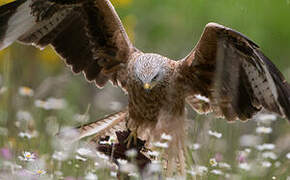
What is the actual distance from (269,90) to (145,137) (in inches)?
53.3

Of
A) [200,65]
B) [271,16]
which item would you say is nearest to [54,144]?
[200,65]

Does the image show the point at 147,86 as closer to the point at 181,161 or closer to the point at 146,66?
the point at 146,66

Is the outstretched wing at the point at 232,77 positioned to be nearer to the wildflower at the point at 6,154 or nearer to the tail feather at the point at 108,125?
the tail feather at the point at 108,125

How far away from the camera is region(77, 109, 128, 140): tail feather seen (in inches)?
230

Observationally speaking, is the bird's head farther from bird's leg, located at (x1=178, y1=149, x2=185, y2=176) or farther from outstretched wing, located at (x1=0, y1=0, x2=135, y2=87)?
bird's leg, located at (x1=178, y1=149, x2=185, y2=176)

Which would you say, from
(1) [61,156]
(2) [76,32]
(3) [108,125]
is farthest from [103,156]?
(2) [76,32]

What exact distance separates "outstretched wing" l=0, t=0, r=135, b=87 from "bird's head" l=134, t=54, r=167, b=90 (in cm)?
51

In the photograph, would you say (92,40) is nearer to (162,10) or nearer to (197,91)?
(197,91)

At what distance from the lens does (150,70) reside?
18.0 feet

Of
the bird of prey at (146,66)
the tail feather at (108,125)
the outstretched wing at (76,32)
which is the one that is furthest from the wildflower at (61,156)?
the outstretched wing at (76,32)

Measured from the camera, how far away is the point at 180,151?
571 cm

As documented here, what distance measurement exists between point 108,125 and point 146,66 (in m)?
0.79

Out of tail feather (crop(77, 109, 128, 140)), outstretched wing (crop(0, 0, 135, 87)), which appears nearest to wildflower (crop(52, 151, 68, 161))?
tail feather (crop(77, 109, 128, 140))

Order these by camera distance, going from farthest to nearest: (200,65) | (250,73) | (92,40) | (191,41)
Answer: (191,41)
(92,40)
(200,65)
(250,73)
